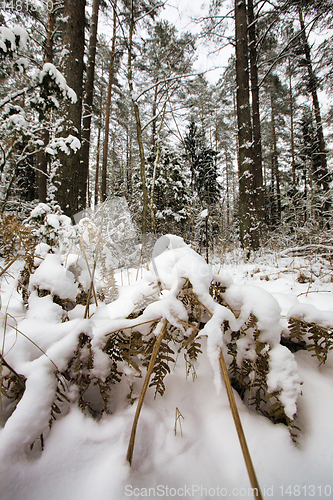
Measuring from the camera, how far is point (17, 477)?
0.42 m

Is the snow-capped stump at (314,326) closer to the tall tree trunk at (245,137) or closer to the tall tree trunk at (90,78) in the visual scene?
the tall tree trunk at (245,137)

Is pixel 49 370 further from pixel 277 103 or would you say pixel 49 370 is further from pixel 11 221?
pixel 277 103

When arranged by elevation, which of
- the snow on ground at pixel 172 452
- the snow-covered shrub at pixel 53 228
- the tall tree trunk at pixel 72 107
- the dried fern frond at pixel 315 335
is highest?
the tall tree trunk at pixel 72 107

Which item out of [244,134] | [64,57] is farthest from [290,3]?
[64,57]

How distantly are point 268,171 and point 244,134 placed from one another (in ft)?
63.8

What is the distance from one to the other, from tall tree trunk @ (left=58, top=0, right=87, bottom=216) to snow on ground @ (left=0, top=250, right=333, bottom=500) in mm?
2842

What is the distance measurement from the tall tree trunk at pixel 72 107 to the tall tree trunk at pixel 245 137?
3.44 metres

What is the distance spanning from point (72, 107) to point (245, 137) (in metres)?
3.66

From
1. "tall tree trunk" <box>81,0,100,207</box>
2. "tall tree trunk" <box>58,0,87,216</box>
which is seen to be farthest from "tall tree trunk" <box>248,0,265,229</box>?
"tall tree trunk" <box>81,0,100,207</box>

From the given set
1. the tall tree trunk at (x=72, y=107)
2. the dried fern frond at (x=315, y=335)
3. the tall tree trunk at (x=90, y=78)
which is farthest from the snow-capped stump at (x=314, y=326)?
the tall tree trunk at (x=90, y=78)

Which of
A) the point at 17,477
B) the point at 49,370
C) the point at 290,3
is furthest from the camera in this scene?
the point at 290,3

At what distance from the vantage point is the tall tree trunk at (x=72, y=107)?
3.08 m

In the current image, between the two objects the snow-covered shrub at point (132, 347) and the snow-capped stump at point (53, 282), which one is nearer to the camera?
the snow-covered shrub at point (132, 347)

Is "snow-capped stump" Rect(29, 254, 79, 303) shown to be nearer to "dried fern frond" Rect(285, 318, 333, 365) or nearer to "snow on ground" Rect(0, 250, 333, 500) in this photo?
"snow on ground" Rect(0, 250, 333, 500)
